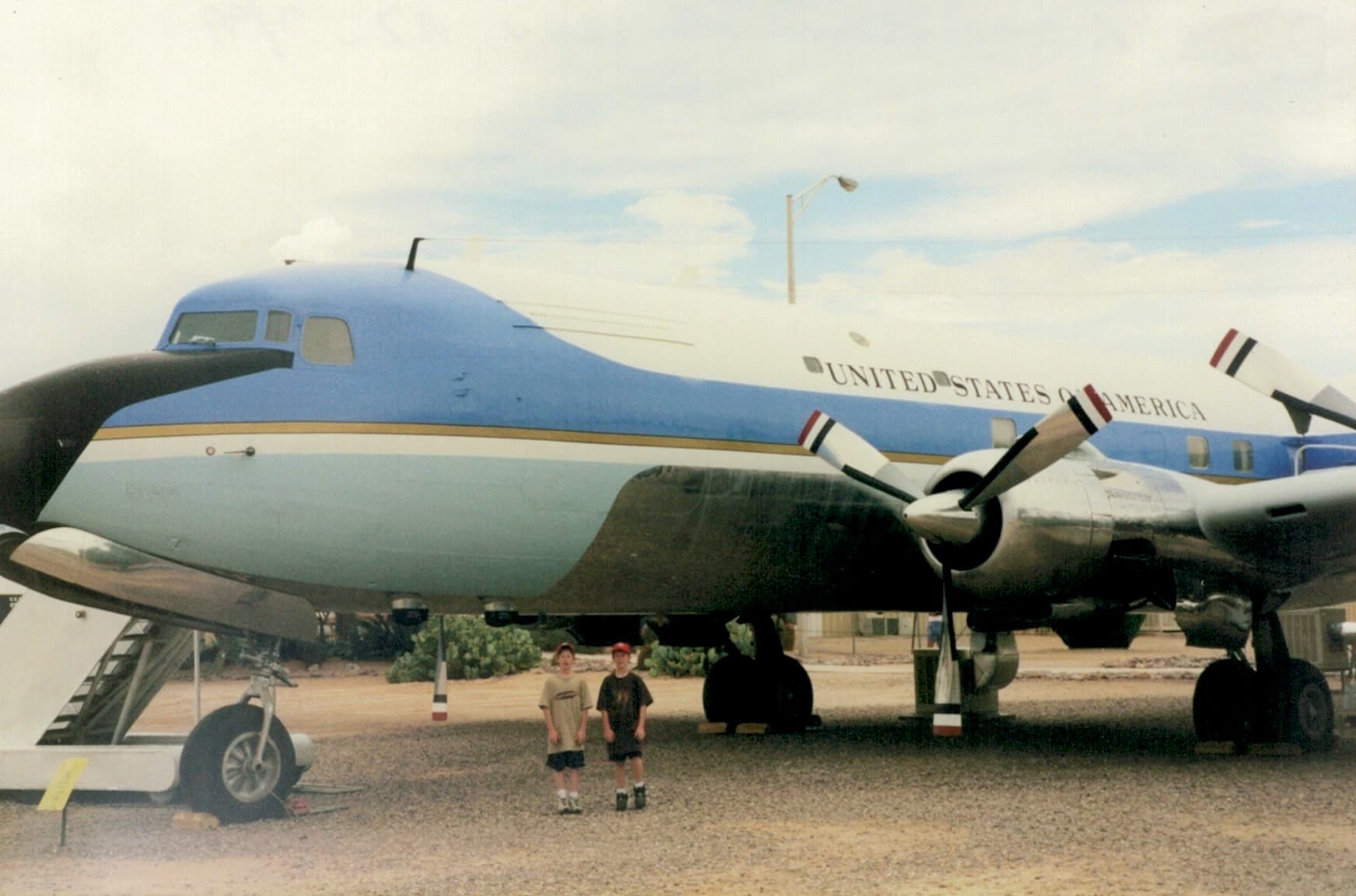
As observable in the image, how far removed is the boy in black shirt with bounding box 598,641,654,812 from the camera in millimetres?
11359

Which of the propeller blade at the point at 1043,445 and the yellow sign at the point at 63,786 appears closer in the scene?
the yellow sign at the point at 63,786

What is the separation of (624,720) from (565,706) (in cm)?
50

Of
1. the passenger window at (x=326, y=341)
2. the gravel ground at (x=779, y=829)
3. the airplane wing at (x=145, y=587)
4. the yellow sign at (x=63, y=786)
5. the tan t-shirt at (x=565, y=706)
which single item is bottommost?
the gravel ground at (x=779, y=829)

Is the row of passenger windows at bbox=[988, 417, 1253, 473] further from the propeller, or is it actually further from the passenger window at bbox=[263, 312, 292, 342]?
the passenger window at bbox=[263, 312, 292, 342]

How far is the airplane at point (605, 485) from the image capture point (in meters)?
11.0

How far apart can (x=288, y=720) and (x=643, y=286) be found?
12.6 metres

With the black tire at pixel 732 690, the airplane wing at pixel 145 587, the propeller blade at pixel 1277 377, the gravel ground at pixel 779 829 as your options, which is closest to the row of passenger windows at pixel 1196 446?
the propeller blade at pixel 1277 377

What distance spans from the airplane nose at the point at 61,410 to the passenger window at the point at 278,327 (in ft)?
1.57

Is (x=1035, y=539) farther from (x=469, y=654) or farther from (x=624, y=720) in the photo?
(x=469, y=654)

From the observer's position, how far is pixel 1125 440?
16.3 metres

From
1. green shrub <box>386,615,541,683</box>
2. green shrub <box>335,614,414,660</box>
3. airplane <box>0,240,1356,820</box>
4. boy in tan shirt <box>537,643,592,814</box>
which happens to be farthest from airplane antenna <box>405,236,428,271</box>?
green shrub <box>335,614,414,660</box>

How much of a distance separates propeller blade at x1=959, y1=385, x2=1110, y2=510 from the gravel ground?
8.65ft

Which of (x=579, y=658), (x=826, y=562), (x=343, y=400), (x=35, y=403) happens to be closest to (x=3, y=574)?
(x=35, y=403)

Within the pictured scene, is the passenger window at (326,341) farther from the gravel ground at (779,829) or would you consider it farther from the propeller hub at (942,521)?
the propeller hub at (942,521)
